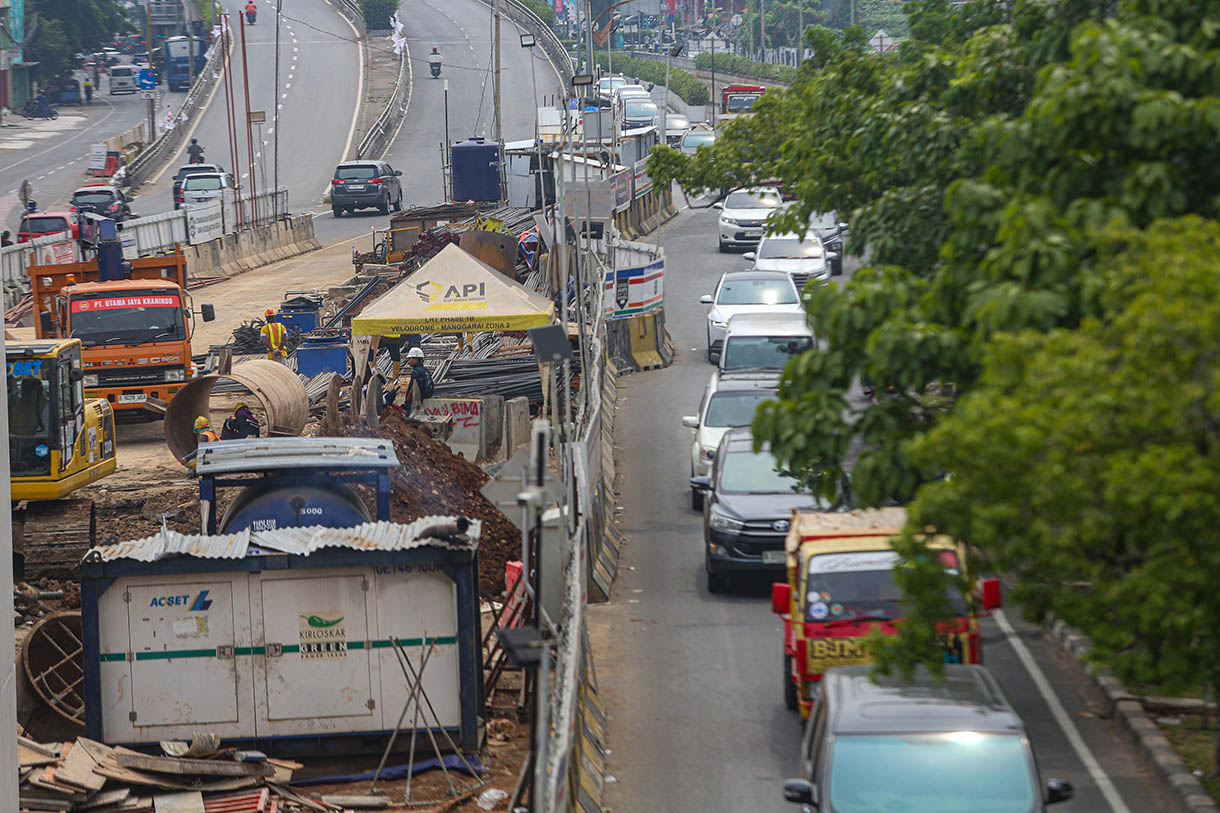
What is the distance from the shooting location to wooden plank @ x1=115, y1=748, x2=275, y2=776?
41.3 feet

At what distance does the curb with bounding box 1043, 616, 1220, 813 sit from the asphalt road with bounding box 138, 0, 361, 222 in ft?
181

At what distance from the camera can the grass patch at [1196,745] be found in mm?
11867

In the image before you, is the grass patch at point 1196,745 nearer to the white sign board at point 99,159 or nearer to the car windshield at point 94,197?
the car windshield at point 94,197

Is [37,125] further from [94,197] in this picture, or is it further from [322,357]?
[322,357]

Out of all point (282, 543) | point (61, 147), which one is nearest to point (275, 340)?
point (282, 543)

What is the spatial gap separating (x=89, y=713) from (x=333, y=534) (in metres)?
2.57

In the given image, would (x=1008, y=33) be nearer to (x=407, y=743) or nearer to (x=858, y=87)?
(x=858, y=87)

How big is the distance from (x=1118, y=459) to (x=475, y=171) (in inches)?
2306

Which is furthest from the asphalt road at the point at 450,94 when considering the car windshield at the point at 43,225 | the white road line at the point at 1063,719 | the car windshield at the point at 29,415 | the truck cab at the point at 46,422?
the white road line at the point at 1063,719

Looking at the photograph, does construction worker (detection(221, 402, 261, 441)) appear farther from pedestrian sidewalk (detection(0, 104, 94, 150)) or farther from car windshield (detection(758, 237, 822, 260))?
pedestrian sidewalk (detection(0, 104, 94, 150))

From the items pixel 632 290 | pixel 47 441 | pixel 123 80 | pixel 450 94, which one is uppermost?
pixel 123 80

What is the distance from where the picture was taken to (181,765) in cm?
1266

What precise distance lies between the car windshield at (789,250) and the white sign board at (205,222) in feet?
69.2

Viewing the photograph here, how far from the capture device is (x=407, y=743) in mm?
13883
